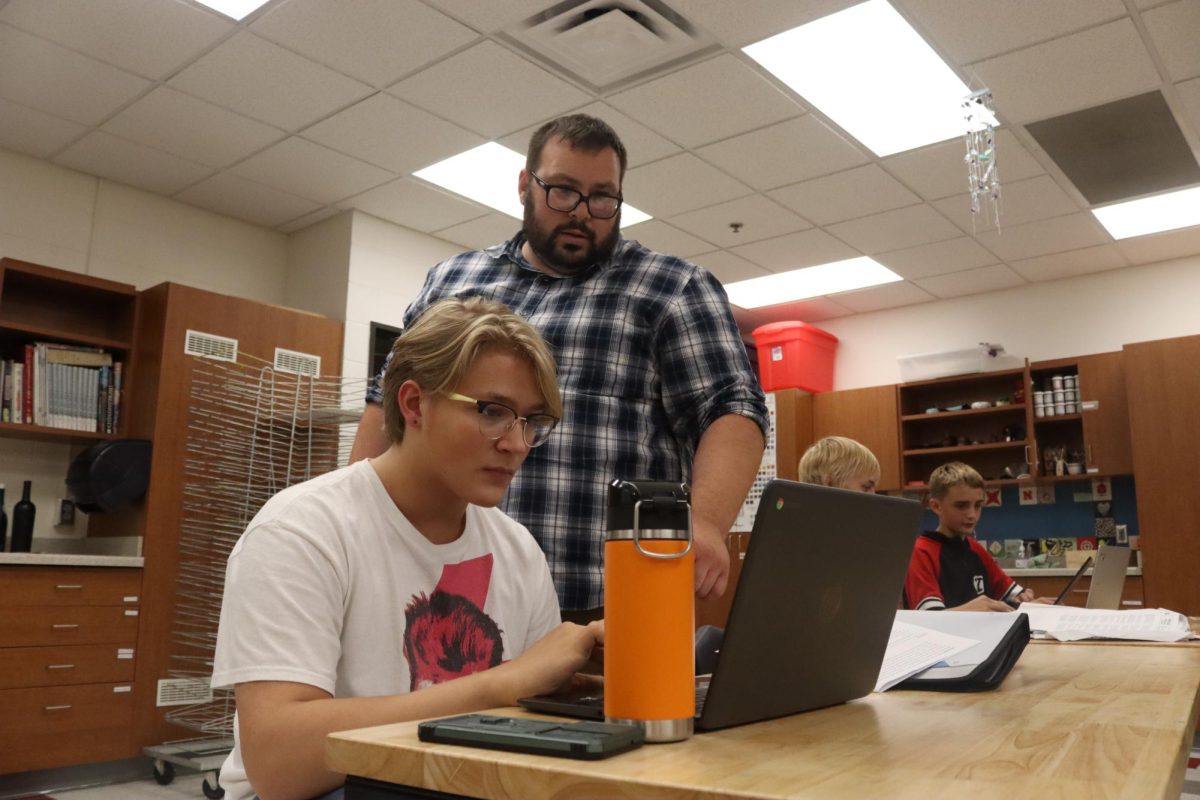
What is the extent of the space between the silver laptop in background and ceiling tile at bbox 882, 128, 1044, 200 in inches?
74.5

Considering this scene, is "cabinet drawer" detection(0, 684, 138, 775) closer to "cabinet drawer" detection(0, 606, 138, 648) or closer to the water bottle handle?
"cabinet drawer" detection(0, 606, 138, 648)

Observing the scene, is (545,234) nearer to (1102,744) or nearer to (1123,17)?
(1102,744)

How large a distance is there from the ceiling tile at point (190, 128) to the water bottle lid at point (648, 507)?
3727mm

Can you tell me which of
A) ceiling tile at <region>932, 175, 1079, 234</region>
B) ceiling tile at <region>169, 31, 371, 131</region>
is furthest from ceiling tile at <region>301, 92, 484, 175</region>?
ceiling tile at <region>932, 175, 1079, 234</region>

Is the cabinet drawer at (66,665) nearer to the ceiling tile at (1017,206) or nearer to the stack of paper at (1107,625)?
the stack of paper at (1107,625)

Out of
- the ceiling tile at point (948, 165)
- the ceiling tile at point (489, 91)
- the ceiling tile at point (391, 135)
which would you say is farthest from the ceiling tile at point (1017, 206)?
the ceiling tile at point (391, 135)

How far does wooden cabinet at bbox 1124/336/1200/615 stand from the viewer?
4656 mm

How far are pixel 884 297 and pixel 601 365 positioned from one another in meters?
4.94

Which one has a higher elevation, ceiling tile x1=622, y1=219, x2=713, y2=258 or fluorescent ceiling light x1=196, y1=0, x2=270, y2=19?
fluorescent ceiling light x1=196, y1=0, x2=270, y2=19

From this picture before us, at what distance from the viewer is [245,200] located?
15.6 ft

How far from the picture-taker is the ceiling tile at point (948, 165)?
401cm

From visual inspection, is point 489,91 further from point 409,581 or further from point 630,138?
point 409,581

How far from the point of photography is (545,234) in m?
1.65

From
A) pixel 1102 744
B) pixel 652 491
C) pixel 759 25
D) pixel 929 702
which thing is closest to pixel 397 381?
pixel 652 491
